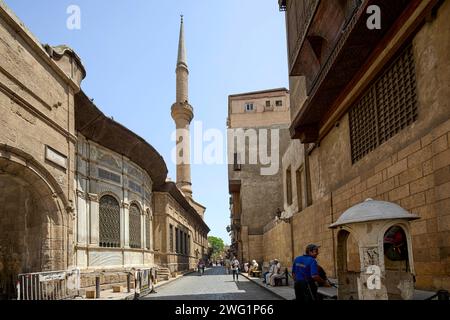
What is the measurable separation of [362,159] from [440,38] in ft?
16.0

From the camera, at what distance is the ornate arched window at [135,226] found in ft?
74.7

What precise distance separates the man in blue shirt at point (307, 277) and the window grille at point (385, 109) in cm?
367

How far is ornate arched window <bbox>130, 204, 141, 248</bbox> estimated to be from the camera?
2278cm

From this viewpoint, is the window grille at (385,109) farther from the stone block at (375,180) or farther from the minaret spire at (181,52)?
the minaret spire at (181,52)

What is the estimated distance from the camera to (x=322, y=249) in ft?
54.2

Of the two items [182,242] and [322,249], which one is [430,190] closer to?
[322,249]

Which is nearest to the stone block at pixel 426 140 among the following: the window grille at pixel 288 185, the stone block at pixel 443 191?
the stone block at pixel 443 191

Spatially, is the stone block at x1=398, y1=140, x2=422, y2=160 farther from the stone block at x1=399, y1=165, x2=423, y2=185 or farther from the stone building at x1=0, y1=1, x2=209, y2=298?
the stone building at x1=0, y1=1, x2=209, y2=298

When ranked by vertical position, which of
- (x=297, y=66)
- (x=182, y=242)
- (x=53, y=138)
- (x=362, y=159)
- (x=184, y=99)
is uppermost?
(x=184, y=99)

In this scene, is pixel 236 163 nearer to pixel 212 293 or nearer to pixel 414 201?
pixel 212 293

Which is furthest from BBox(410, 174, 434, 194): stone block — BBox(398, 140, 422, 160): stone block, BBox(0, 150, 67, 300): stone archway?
BBox(0, 150, 67, 300): stone archway

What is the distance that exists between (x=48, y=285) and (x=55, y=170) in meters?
3.29
